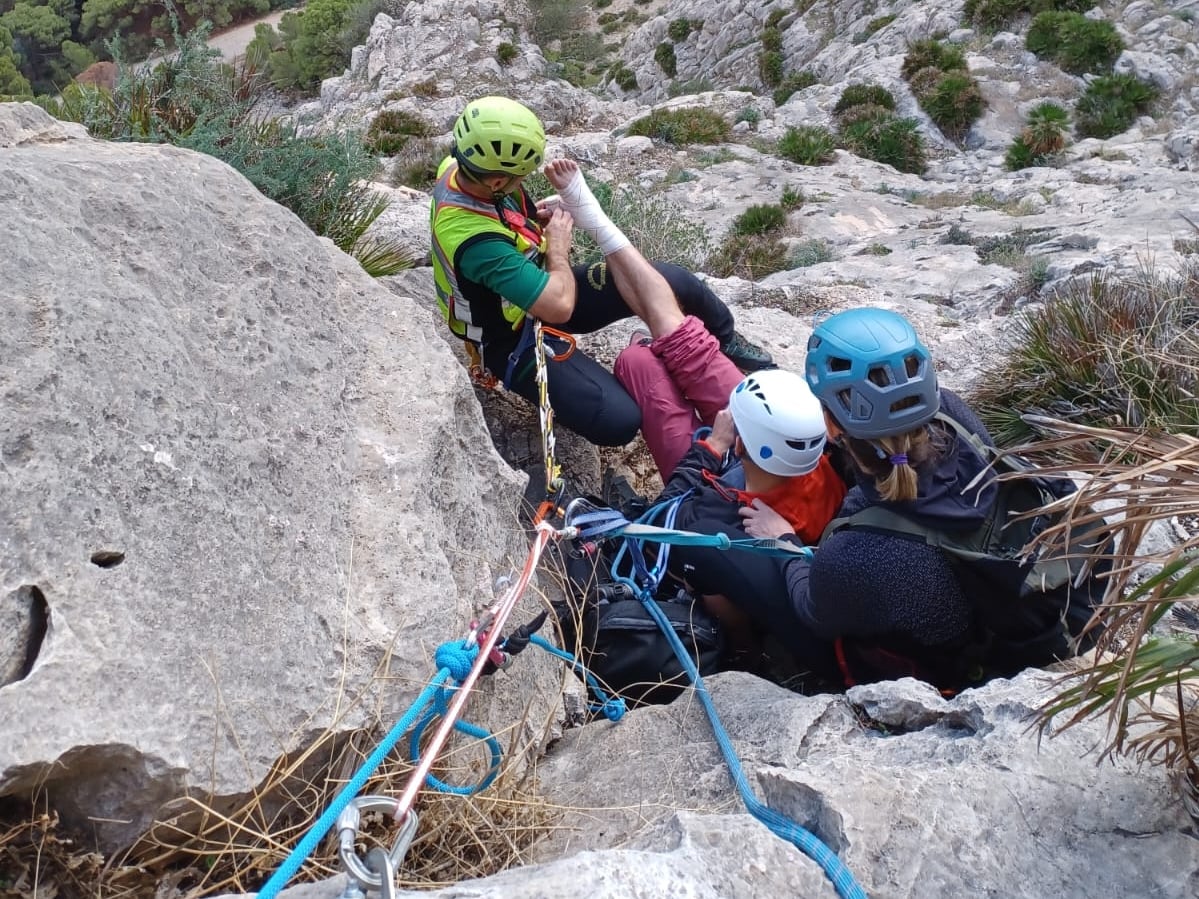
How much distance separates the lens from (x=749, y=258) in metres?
10.2

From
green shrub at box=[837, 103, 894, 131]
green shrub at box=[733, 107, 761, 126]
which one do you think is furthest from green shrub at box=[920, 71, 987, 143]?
green shrub at box=[733, 107, 761, 126]

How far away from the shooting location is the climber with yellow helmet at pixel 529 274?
383cm

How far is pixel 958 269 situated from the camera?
322 inches

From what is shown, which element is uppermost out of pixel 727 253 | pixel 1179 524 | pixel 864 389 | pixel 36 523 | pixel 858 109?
pixel 36 523

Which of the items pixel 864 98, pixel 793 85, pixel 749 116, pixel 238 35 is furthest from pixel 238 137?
pixel 238 35

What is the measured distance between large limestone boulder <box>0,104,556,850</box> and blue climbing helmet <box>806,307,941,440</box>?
1.13m

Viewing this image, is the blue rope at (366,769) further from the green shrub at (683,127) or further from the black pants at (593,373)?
the green shrub at (683,127)

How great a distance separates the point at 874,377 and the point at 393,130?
1426 centimetres

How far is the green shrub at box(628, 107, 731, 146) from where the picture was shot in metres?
16.4

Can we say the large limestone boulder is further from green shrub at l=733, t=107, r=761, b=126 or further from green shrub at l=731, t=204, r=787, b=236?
green shrub at l=733, t=107, r=761, b=126

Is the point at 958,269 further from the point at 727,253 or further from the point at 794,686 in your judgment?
the point at 794,686

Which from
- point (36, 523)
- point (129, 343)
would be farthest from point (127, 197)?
point (36, 523)

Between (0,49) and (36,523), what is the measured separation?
46183mm

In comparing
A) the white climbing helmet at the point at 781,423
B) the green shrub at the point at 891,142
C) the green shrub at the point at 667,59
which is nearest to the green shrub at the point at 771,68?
the green shrub at the point at 667,59
